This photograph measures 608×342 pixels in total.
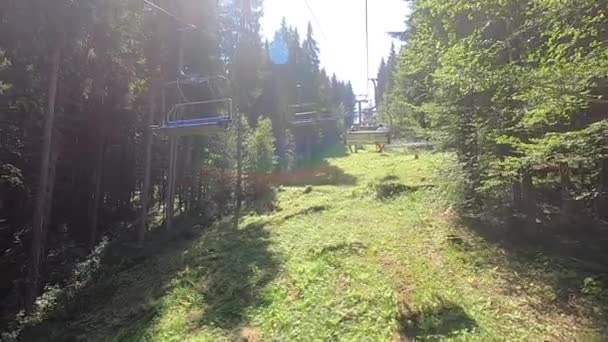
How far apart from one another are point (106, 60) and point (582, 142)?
12.3m

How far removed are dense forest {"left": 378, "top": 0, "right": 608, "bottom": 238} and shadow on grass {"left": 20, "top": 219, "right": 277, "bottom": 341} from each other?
522 centimetres

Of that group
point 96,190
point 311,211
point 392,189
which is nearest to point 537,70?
point 311,211

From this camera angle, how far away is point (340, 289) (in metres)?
8.50

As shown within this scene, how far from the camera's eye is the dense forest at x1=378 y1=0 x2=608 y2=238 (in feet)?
18.9

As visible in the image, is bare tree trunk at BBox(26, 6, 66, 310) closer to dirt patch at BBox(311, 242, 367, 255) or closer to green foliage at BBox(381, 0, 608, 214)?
dirt patch at BBox(311, 242, 367, 255)

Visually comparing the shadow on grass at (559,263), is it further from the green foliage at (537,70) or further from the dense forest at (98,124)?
the dense forest at (98,124)

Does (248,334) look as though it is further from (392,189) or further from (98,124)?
(98,124)

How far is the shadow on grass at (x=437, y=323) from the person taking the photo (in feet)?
21.0

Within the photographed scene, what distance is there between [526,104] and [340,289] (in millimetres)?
4344

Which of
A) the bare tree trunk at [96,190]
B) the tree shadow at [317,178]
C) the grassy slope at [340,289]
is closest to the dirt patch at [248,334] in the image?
the grassy slope at [340,289]

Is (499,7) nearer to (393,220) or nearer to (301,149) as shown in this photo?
(393,220)

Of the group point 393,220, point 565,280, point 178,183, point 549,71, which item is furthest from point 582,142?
point 178,183

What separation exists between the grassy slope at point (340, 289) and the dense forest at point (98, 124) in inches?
138

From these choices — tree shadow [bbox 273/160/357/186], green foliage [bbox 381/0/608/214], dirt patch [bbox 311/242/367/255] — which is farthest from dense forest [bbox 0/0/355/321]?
green foliage [bbox 381/0/608/214]
